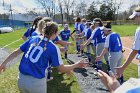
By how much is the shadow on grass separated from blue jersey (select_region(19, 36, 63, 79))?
152 inches

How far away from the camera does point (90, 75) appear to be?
35.6ft

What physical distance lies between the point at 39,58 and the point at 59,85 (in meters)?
4.67

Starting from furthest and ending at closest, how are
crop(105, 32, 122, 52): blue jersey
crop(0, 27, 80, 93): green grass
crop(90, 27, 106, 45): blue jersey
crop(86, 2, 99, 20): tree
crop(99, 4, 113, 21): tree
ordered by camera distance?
crop(86, 2, 99, 20): tree < crop(99, 4, 113, 21): tree < crop(90, 27, 106, 45): blue jersey < crop(105, 32, 122, 52): blue jersey < crop(0, 27, 80, 93): green grass

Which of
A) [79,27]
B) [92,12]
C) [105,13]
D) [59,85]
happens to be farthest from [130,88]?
[92,12]

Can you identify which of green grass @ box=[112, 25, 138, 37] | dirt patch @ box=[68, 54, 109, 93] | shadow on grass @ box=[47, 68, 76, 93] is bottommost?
green grass @ box=[112, 25, 138, 37]

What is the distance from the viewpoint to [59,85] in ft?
30.1

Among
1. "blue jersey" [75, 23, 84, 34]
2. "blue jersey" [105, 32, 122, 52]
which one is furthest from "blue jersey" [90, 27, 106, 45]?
"blue jersey" [75, 23, 84, 34]

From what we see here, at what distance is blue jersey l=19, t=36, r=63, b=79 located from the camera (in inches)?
180

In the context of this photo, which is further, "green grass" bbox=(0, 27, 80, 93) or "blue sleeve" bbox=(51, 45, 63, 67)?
"green grass" bbox=(0, 27, 80, 93)

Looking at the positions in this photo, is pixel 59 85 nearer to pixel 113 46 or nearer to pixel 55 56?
pixel 113 46

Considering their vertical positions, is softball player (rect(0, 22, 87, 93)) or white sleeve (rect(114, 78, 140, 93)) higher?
white sleeve (rect(114, 78, 140, 93))

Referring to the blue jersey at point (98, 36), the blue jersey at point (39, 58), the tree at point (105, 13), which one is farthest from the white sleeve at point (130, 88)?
the tree at point (105, 13)

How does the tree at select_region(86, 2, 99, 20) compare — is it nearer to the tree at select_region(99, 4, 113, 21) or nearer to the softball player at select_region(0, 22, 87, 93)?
the tree at select_region(99, 4, 113, 21)

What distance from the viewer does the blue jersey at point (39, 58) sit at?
4.58 metres
